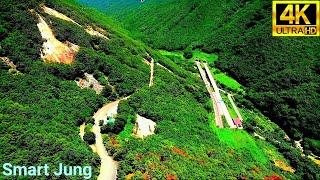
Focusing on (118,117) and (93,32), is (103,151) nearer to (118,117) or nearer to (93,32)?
(118,117)

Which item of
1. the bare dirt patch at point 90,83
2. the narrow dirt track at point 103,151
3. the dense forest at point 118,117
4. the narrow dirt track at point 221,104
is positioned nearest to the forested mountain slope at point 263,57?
the dense forest at point 118,117

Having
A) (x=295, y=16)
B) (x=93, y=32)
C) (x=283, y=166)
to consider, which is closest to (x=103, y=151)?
(x=283, y=166)

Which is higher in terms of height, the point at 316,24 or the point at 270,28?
the point at 270,28

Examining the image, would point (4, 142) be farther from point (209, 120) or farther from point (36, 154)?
point (209, 120)

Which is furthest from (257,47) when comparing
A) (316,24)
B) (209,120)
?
(209,120)

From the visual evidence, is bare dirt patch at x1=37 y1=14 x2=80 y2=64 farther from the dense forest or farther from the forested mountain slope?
the forested mountain slope

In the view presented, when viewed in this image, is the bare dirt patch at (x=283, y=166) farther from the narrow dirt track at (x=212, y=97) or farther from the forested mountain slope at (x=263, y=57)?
the forested mountain slope at (x=263, y=57)
